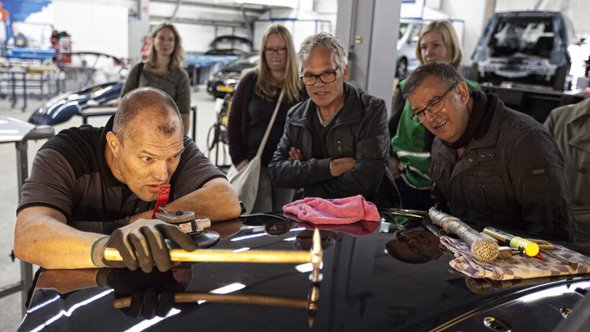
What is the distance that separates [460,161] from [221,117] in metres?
3.06

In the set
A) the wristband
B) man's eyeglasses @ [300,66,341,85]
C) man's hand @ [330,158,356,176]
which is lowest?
the wristband

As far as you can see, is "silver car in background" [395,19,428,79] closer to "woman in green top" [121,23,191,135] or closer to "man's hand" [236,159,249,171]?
"woman in green top" [121,23,191,135]

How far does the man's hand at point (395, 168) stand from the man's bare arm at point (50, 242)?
1.75 meters

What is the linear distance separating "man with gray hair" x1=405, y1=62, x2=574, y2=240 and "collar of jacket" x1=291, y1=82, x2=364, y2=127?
0.29m

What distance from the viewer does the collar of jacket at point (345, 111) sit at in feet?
7.21

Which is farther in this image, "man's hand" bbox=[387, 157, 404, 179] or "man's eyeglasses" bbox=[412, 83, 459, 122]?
"man's hand" bbox=[387, 157, 404, 179]

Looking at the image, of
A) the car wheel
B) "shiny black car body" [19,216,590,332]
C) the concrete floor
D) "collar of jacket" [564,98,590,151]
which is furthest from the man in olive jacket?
the car wheel

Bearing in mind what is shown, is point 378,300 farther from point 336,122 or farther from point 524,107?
point 524,107

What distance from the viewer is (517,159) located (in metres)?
1.86

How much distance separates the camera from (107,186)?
1.64 m

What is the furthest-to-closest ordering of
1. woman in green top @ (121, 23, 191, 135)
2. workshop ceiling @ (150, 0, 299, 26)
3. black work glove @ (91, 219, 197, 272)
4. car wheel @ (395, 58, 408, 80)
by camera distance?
workshop ceiling @ (150, 0, 299, 26)
car wheel @ (395, 58, 408, 80)
woman in green top @ (121, 23, 191, 135)
black work glove @ (91, 219, 197, 272)

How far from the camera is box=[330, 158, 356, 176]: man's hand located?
2.16 meters

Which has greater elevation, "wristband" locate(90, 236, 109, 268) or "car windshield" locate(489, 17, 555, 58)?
"car windshield" locate(489, 17, 555, 58)

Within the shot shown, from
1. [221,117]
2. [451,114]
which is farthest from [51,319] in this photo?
[221,117]
